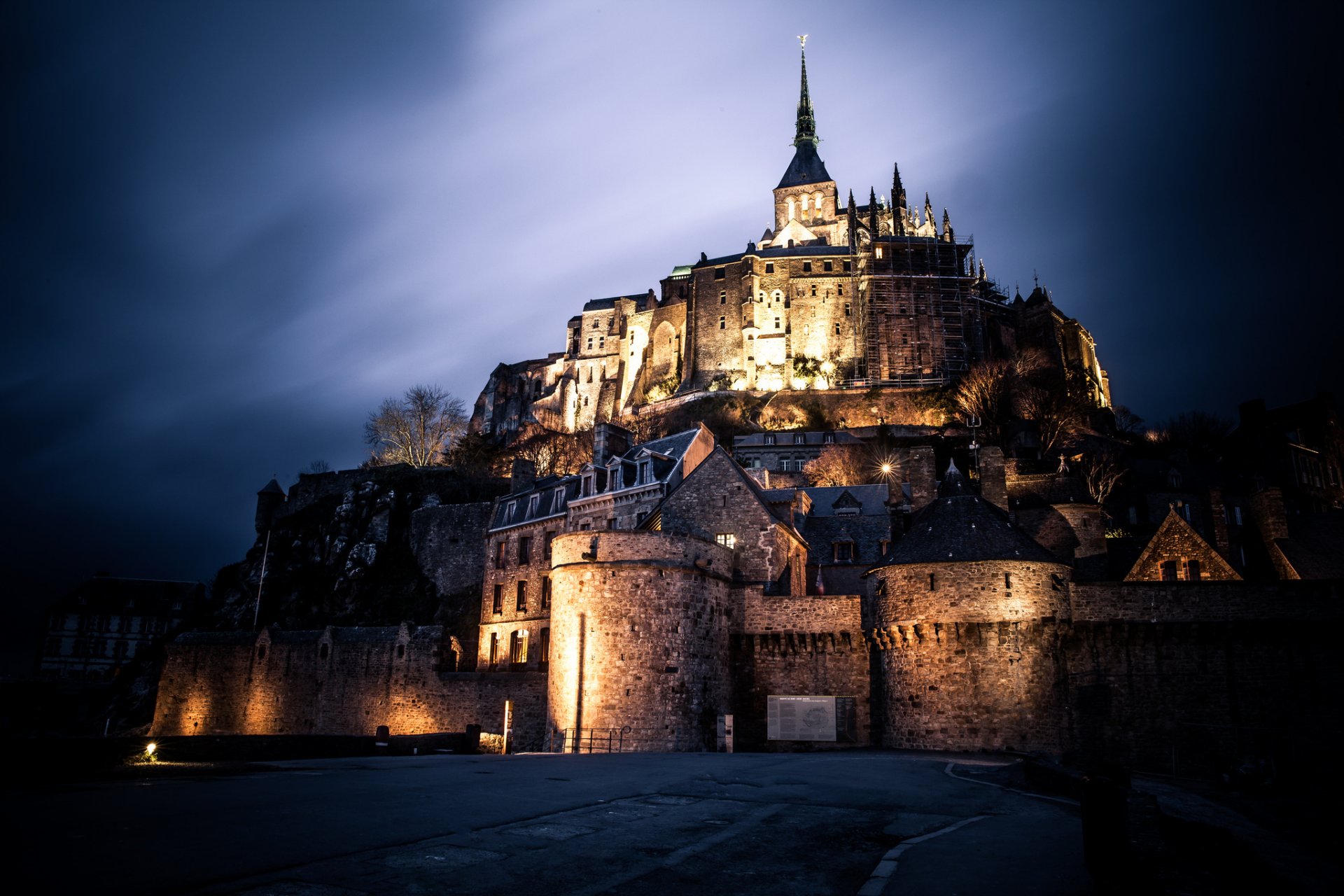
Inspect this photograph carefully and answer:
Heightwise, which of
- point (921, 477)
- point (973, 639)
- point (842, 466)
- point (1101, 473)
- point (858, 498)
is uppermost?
point (842, 466)

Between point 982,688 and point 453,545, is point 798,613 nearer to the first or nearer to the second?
point 982,688

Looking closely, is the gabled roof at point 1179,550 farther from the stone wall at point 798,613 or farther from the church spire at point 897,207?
the church spire at point 897,207

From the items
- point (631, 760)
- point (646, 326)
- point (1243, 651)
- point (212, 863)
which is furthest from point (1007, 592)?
point (646, 326)

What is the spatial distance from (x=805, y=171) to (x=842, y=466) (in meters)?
65.5

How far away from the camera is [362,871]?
8.34 m

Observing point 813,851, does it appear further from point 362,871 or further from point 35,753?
point 35,753

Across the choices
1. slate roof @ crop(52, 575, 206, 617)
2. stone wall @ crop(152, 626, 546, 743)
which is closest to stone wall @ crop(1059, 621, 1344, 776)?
stone wall @ crop(152, 626, 546, 743)

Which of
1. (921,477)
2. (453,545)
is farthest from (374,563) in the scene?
(921,477)

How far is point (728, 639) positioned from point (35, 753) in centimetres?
2076

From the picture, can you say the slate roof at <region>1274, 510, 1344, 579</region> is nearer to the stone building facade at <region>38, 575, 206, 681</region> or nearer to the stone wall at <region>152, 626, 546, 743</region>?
the stone wall at <region>152, 626, 546, 743</region>

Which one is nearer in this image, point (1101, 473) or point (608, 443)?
point (608, 443)

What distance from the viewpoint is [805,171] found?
373 feet

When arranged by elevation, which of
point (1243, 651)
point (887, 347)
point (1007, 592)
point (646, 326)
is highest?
point (646, 326)

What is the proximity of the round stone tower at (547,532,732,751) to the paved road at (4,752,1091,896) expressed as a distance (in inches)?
429
